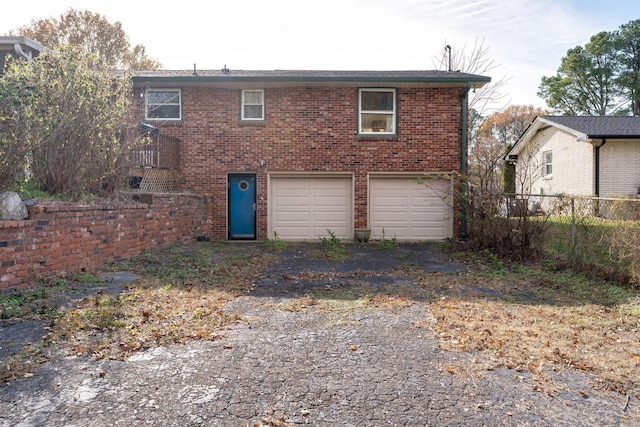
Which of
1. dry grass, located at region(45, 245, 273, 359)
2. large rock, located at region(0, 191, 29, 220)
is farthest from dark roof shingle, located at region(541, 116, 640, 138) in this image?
large rock, located at region(0, 191, 29, 220)

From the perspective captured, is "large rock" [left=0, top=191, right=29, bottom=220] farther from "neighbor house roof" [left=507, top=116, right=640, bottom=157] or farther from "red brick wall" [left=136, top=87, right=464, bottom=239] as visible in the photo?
"neighbor house roof" [left=507, top=116, right=640, bottom=157]

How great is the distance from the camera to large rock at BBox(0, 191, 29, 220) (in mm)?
5379

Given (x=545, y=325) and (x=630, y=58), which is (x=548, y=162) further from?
(x=630, y=58)

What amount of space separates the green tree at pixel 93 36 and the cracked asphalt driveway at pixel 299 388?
26.5 m

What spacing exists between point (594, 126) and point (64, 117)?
57.5 ft

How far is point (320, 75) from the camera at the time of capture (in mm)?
12234

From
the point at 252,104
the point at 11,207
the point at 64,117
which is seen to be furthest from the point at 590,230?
the point at 252,104

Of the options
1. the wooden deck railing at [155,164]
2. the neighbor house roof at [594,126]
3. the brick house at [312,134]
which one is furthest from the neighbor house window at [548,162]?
the wooden deck railing at [155,164]

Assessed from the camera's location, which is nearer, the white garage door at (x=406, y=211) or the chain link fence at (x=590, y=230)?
the chain link fence at (x=590, y=230)

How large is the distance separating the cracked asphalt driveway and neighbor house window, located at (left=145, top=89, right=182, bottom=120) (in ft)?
32.0

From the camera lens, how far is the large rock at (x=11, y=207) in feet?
17.6

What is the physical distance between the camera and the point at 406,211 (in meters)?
12.6

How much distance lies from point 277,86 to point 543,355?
407 inches

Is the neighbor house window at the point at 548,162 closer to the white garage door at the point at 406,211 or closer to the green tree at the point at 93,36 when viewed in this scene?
the white garage door at the point at 406,211
